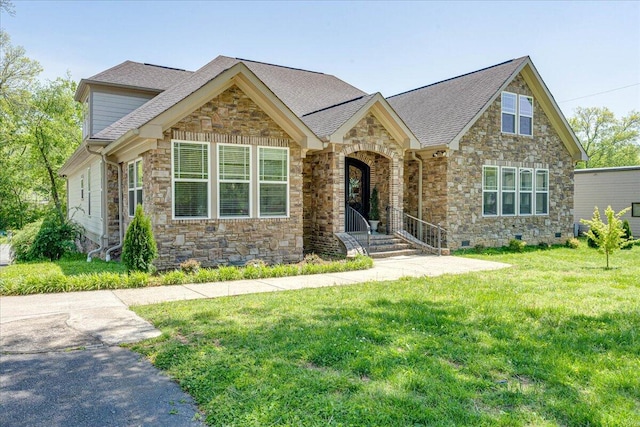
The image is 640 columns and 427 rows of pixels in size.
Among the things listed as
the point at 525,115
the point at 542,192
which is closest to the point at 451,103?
the point at 525,115

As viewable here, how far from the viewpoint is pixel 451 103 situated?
1783cm

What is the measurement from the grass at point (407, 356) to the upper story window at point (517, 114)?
10599mm

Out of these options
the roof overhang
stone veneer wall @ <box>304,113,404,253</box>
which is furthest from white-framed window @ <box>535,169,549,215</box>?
stone veneer wall @ <box>304,113,404,253</box>

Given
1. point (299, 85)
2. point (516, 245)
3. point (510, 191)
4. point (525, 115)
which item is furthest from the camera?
point (299, 85)

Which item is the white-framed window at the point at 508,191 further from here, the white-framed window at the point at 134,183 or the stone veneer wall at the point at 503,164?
the white-framed window at the point at 134,183

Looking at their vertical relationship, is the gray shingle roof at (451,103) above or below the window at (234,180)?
above

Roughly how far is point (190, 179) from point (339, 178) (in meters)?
4.63

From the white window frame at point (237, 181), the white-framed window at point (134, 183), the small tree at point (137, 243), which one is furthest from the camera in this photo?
the white-framed window at point (134, 183)

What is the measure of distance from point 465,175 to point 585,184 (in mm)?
12687

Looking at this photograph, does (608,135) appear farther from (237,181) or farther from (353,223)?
(237,181)

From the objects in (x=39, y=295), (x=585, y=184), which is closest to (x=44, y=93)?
(x=39, y=295)

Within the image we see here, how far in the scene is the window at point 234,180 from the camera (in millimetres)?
11320

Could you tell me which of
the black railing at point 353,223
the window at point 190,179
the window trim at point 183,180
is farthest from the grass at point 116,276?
the black railing at point 353,223

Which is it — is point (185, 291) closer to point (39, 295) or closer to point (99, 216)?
point (39, 295)
